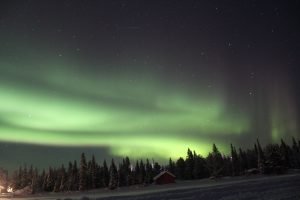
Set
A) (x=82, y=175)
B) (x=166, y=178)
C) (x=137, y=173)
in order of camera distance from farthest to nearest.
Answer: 1. (x=137, y=173)
2. (x=82, y=175)
3. (x=166, y=178)

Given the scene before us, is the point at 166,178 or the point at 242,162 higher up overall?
the point at 242,162

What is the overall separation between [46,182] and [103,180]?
31470mm

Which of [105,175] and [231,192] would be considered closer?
[231,192]

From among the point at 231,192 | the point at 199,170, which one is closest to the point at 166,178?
the point at 199,170

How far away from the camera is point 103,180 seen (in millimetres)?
120812

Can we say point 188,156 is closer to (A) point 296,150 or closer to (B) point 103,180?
(B) point 103,180

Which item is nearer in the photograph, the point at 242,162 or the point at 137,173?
the point at 137,173

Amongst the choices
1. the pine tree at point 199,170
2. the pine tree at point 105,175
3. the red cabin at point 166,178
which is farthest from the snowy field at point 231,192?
the pine tree at point 105,175

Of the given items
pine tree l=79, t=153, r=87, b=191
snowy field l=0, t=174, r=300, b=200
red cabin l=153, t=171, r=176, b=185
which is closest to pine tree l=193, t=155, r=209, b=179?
red cabin l=153, t=171, r=176, b=185

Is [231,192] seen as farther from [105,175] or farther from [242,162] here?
[242,162]

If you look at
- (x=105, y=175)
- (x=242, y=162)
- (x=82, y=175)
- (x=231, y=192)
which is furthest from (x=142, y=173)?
(x=231, y=192)

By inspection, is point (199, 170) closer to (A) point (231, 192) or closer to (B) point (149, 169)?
(B) point (149, 169)

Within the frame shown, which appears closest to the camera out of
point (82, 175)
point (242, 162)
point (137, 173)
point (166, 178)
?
point (166, 178)

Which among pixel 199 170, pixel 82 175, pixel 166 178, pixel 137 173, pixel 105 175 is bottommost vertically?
pixel 166 178
